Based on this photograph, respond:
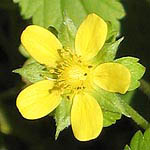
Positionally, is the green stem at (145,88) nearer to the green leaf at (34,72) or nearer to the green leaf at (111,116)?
the green leaf at (111,116)

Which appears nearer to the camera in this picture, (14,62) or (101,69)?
(101,69)

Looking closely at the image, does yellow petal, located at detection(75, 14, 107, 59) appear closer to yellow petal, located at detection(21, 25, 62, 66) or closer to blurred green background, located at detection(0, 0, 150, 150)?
yellow petal, located at detection(21, 25, 62, 66)

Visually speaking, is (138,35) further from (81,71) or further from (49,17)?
(81,71)

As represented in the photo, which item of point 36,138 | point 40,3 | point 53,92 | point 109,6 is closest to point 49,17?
point 40,3

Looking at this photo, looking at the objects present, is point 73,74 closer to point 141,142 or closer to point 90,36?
point 90,36

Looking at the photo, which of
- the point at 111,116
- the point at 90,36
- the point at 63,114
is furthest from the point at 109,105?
the point at 90,36

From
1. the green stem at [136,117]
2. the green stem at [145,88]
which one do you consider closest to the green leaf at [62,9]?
the green stem at [145,88]
